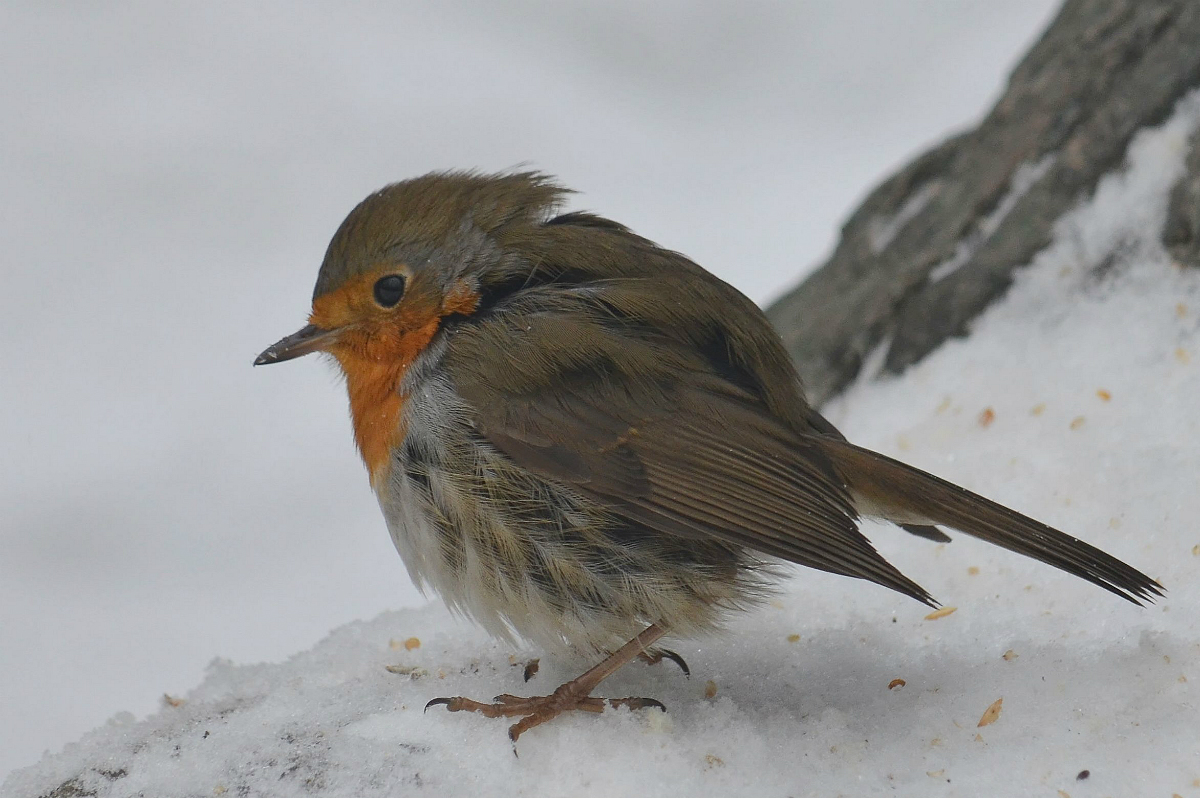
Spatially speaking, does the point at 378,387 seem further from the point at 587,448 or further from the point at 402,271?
the point at 587,448

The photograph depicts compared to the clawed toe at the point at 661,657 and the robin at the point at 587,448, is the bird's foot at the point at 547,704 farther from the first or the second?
the clawed toe at the point at 661,657

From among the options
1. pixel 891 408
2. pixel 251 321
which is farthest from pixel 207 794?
pixel 251 321

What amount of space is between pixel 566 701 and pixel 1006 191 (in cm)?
273

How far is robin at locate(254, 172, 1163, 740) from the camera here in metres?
2.59

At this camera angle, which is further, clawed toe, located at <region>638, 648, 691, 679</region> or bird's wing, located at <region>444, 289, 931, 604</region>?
clawed toe, located at <region>638, 648, 691, 679</region>

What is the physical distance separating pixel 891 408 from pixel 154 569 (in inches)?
132

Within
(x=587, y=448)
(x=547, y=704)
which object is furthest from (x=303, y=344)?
(x=547, y=704)

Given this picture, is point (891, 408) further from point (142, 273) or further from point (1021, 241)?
point (142, 273)

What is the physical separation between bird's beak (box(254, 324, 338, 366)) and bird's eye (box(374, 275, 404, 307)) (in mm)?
152

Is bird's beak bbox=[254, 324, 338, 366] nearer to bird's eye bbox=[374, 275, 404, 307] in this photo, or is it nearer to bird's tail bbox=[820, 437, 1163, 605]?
bird's eye bbox=[374, 275, 404, 307]

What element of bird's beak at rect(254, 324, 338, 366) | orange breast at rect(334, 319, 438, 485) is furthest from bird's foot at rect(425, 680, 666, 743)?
bird's beak at rect(254, 324, 338, 366)

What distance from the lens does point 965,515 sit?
261 cm

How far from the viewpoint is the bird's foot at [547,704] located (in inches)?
101

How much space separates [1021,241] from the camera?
4168 mm
